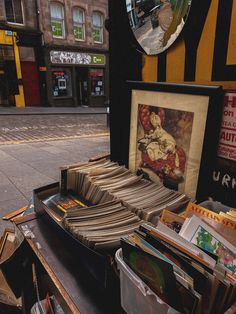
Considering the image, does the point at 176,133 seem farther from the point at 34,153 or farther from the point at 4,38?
the point at 4,38

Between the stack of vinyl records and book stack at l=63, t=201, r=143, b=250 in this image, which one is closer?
book stack at l=63, t=201, r=143, b=250

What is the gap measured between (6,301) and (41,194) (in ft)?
2.79

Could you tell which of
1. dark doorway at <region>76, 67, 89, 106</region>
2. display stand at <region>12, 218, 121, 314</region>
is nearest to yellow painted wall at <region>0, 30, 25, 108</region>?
dark doorway at <region>76, 67, 89, 106</region>

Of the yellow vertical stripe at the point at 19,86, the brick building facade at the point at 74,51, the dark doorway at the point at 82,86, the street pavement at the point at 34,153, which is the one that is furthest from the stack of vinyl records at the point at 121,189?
the dark doorway at the point at 82,86

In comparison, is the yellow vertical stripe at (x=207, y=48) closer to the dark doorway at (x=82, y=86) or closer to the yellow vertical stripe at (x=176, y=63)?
the yellow vertical stripe at (x=176, y=63)

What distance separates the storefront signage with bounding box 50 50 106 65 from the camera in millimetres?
16700

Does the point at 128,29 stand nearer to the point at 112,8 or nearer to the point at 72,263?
the point at 112,8

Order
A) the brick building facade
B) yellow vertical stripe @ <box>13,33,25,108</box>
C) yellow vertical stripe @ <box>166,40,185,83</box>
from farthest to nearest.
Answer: the brick building facade, yellow vertical stripe @ <box>13,33,25,108</box>, yellow vertical stripe @ <box>166,40,185,83</box>

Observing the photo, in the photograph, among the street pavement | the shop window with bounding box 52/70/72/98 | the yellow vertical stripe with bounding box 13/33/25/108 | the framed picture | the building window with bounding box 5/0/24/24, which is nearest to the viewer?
the framed picture

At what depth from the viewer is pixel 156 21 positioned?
1.36m

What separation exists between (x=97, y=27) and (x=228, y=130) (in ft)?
63.9

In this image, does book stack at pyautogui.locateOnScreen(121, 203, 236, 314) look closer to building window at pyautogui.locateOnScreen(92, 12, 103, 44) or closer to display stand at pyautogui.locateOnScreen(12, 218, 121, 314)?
display stand at pyautogui.locateOnScreen(12, 218, 121, 314)

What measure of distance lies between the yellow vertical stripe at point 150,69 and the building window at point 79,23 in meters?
17.8

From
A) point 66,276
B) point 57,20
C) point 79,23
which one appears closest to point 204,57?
point 66,276
